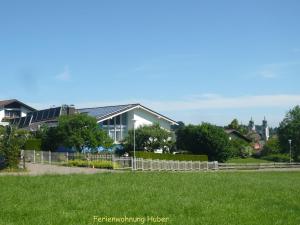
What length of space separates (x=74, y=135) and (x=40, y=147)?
7.17m

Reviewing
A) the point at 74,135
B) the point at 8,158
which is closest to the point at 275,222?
the point at 8,158

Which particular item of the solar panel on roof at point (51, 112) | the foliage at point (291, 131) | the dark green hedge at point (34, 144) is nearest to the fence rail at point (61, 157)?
the dark green hedge at point (34, 144)

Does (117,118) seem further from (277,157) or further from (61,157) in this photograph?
(277,157)

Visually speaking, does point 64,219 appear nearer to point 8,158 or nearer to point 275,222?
point 275,222

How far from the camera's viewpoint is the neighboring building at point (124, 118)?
203 feet

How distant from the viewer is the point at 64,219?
39.5 feet

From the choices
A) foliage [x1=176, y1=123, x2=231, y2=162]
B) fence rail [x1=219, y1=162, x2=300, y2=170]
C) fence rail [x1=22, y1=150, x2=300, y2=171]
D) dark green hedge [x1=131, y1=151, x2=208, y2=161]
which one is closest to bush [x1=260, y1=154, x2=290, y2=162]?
fence rail [x1=219, y1=162, x2=300, y2=170]

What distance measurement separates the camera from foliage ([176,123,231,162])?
56750mm

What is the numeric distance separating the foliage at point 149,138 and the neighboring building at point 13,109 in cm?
3197

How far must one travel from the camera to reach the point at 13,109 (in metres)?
82.8

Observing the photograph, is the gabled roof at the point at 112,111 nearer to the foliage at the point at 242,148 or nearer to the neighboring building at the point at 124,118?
the neighboring building at the point at 124,118

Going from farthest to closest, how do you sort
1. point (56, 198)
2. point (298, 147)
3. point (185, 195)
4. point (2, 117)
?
point (2, 117)
point (298, 147)
point (185, 195)
point (56, 198)

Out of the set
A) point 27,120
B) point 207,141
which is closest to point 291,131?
point 207,141

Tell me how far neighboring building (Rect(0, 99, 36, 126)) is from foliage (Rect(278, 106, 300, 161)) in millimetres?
37631
